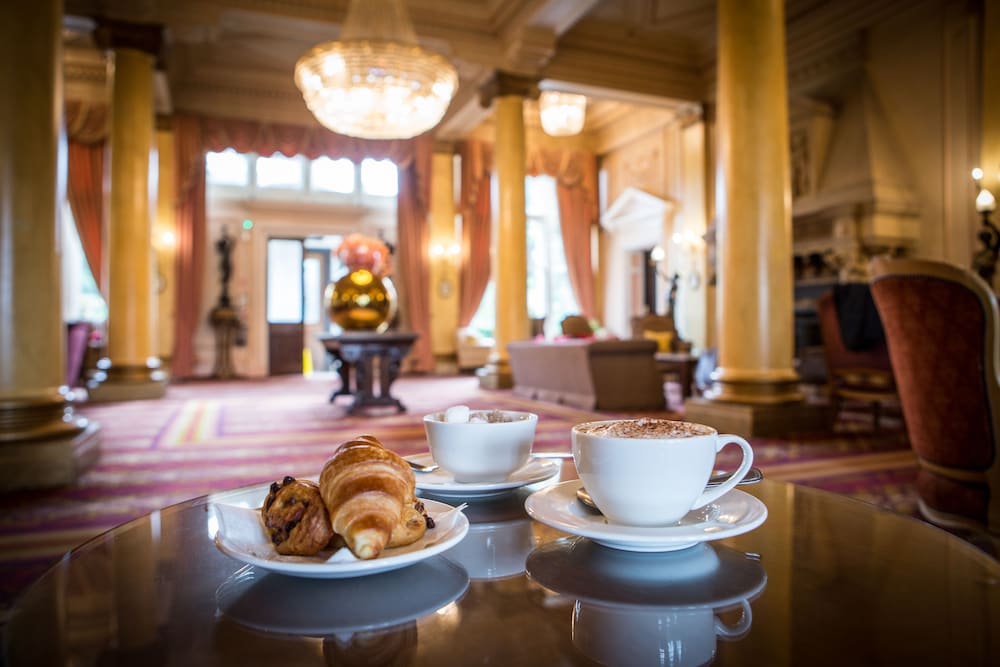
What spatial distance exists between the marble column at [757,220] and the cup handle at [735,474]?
12.6 ft

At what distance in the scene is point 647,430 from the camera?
608mm

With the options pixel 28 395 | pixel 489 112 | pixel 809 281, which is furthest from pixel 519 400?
pixel 489 112

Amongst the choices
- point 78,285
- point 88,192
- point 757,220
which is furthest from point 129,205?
point 757,220

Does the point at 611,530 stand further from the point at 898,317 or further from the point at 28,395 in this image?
the point at 28,395

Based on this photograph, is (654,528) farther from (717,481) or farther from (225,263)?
(225,263)

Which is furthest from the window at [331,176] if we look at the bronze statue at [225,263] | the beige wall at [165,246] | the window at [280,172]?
the beige wall at [165,246]

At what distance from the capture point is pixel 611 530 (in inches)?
22.5

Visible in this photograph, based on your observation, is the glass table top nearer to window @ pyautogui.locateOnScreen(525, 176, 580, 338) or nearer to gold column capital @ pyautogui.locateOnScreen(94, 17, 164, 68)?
gold column capital @ pyautogui.locateOnScreen(94, 17, 164, 68)

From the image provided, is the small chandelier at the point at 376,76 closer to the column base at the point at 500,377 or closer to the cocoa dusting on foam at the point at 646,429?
the column base at the point at 500,377

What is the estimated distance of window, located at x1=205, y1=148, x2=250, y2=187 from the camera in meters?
10.8

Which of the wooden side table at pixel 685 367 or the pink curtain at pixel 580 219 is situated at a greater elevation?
the pink curtain at pixel 580 219

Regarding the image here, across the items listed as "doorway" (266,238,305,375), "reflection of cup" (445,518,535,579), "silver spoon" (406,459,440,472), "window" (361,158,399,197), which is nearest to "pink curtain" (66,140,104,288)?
"doorway" (266,238,305,375)

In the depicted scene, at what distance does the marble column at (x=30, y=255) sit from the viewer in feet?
9.91

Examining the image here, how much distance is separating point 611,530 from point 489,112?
10.6m
